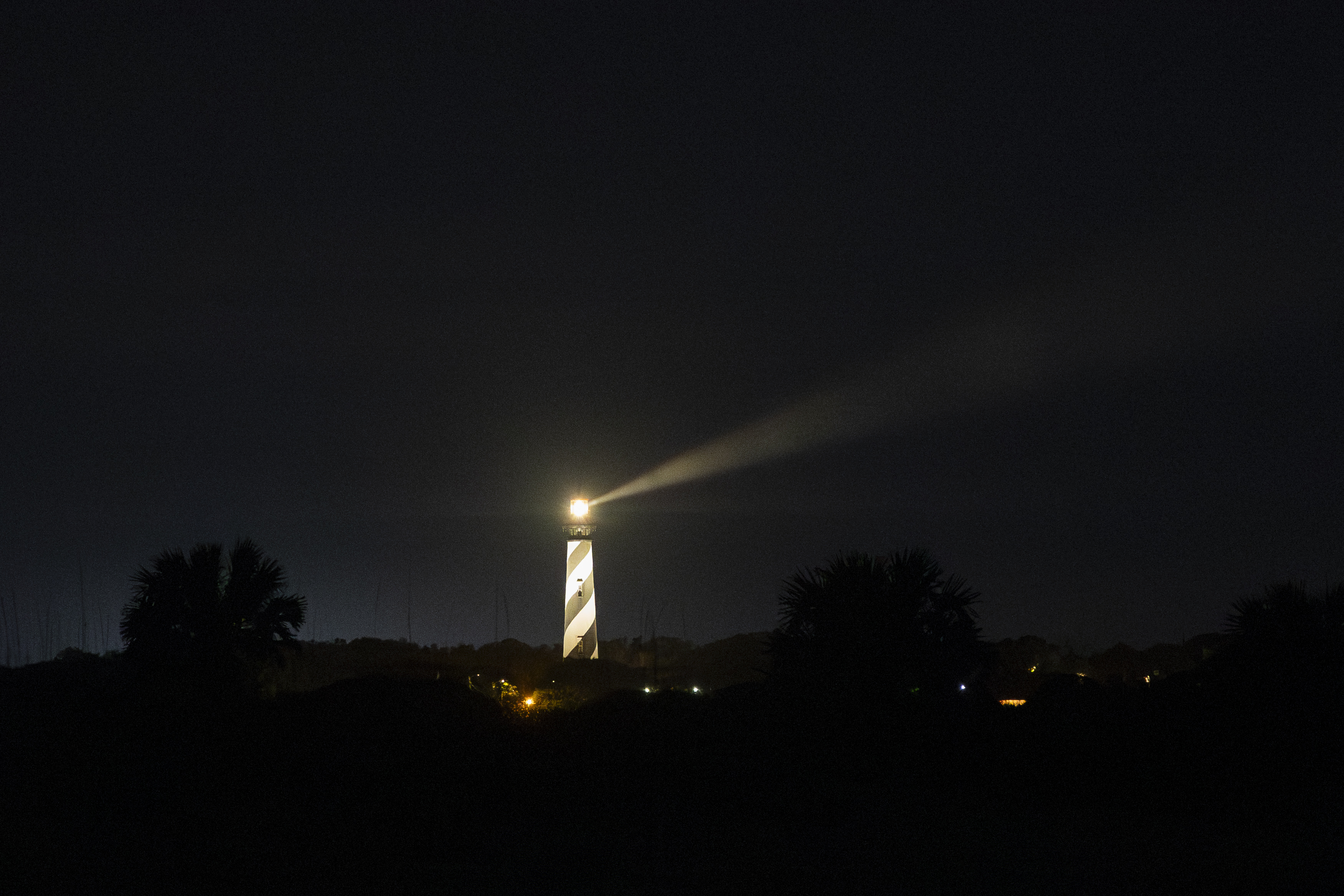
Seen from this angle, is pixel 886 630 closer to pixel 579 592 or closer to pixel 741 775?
pixel 741 775

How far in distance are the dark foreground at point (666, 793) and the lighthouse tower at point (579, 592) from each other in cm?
2838

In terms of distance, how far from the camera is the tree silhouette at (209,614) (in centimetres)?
2353

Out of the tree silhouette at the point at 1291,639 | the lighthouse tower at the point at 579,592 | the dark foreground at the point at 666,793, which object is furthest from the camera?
the lighthouse tower at the point at 579,592

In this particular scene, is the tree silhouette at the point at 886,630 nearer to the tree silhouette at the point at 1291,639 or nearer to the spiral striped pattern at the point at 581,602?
the tree silhouette at the point at 1291,639

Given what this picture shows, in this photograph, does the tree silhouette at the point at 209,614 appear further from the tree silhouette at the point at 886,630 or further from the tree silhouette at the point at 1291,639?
the tree silhouette at the point at 1291,639

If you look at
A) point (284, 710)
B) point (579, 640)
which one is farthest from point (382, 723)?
point (579, 640)

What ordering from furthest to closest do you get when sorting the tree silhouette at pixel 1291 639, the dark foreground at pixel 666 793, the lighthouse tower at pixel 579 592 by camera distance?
the lighthouse tower at pixel 579 592, the tree silhouette at pixel 1291 639, the dark foreground at pixel 666 793

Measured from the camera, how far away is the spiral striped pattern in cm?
5056

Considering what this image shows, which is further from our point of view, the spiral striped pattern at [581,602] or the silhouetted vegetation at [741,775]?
the spiral striped pattern at [581,602]

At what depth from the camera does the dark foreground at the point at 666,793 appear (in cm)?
1313

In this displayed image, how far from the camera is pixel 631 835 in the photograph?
14.9m

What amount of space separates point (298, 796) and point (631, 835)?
5.09 m

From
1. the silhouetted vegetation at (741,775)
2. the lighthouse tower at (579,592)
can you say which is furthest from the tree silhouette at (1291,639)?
the lighthouse tower at (579,592)

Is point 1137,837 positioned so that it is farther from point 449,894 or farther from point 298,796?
point 298,796
